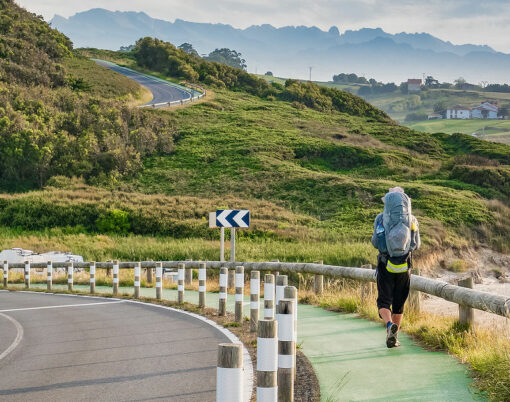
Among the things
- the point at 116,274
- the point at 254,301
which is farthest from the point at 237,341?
the point at 116,274

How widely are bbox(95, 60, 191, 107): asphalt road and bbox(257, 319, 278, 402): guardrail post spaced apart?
75923mm

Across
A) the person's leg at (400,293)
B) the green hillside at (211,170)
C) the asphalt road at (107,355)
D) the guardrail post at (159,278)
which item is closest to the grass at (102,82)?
the green hillside at (211,170)

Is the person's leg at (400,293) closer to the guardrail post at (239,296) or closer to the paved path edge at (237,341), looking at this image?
the paved path edge at (237,341)

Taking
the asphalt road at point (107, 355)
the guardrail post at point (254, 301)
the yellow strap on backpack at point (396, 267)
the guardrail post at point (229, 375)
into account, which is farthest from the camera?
the guardrail post at point (254, 301)

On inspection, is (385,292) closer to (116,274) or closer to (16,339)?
(16,339)

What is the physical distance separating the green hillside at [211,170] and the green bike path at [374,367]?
20484mm

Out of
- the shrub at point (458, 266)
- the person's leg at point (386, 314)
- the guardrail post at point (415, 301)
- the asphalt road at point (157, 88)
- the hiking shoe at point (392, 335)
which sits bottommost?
the shrub at point (458, 266)

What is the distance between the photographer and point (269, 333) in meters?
5.28

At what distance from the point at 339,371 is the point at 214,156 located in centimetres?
5666

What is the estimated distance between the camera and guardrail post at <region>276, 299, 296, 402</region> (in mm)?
5969

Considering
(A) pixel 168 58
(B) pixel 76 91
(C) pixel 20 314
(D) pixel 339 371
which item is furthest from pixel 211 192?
(A) pixel 168 58

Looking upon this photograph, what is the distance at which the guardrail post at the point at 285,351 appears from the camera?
597 centimetres

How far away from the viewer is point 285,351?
6.02 meters

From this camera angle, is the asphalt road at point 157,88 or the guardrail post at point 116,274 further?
the asphalt road at point 157,88
